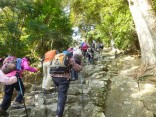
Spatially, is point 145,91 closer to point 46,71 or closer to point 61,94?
point 46,71

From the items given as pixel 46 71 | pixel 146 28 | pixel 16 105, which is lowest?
pixel 16 105

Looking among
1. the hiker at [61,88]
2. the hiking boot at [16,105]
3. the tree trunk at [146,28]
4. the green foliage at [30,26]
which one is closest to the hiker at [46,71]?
the hiking boot at [16,105]

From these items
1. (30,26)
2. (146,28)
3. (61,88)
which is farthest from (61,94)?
(30,26)

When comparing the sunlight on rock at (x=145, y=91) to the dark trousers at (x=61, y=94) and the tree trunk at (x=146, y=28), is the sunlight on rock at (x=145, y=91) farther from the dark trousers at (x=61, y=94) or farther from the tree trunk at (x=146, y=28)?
the dark trousers at (x=61, y=94)

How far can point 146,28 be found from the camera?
10.2 m

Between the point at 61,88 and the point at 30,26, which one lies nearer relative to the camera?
the point at 61,88

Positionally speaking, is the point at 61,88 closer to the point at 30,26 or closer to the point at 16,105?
the point at 16,105

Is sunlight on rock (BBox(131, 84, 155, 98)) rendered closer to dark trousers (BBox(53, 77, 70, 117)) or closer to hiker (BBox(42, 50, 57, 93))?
hiker (BBox(42, 50, 57, 93))

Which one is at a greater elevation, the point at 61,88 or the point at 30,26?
the point at 30,26

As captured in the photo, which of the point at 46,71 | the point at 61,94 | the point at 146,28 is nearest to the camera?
the point at 61,94

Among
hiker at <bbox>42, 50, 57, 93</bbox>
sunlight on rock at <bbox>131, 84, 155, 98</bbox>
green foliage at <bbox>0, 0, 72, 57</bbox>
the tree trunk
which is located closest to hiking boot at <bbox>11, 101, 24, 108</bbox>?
hiker at <bbox>42, 50, 57, 93</bbox>

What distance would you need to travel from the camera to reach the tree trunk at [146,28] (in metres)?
9.84

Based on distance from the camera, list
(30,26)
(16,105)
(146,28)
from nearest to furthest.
Answer: 1. (16,105)
2. (146,28)
3. (30,26)

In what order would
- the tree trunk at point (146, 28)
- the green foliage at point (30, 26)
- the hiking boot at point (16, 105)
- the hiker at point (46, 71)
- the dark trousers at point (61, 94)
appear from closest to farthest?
1. the dark trousers at point (61, 94)
2. the hiking boot at point (16, 105)
3. the hiker at point (46, 71)
4. the tree trunk at point (146, 28)
5. the green foliage at point (30, 26)
